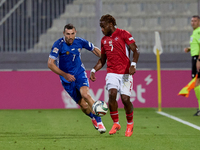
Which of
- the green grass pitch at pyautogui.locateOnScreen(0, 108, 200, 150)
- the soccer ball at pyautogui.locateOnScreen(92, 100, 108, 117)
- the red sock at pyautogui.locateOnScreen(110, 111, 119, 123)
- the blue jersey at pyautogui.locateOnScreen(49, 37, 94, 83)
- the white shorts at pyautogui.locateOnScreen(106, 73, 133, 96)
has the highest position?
the blue jersey at pyautogui.locateOnScreen(49, 37, 94, 83)

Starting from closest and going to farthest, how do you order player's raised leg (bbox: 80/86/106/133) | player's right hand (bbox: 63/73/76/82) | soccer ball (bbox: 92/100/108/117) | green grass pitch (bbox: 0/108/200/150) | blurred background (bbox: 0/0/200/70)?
1. green grass pitch (bbox: 0/108/200/150)
2. soccer ball (bbox: 92/100/108/117)
3. player's raised leg (bbox: 80/86/106/133)
4. player's right hand (bbox: 63/73/76/82)
5. blurred background (bbox: 0/0/200/70)

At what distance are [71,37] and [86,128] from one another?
5.59 feet

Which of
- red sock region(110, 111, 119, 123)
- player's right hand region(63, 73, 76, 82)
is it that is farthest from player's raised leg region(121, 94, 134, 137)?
player's right hand region(63, 73, 76, 82)

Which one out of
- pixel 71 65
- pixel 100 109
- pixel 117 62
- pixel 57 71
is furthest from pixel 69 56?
pixel 100 109

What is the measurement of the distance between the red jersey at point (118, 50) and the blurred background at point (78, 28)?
5.91m

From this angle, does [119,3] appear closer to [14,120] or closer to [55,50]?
[14,120]

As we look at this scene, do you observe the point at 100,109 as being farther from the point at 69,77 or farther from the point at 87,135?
the point at 69,77

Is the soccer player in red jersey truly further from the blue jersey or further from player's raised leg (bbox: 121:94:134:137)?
the blue jersey

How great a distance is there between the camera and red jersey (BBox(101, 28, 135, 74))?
5.83m

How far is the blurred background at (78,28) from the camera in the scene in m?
12.3

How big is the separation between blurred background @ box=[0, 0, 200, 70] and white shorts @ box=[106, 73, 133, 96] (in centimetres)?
595

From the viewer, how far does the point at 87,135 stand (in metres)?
6.10

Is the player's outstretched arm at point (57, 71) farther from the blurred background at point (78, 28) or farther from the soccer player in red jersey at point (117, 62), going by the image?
the blurred background at point (78, 28)

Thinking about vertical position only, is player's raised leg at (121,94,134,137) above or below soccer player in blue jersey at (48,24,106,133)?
below
